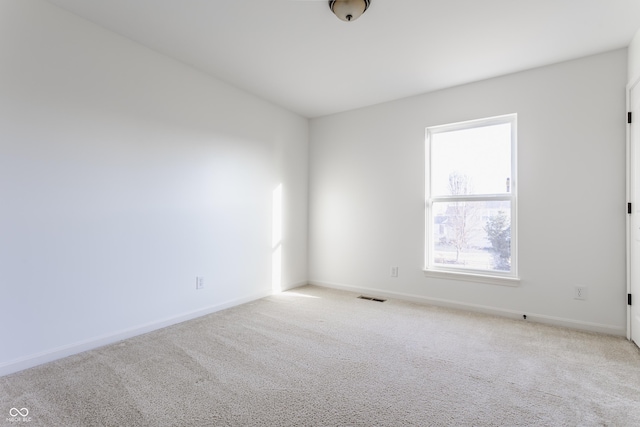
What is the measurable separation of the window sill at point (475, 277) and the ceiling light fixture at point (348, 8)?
280cm

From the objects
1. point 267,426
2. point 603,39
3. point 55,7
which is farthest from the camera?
point 603,39

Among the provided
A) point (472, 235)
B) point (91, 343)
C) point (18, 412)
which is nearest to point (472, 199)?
point (472, 235)

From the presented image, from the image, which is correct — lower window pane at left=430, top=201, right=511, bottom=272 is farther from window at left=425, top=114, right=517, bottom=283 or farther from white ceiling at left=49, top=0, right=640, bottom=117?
white ceiling at left=49, top=0, right=640, bottom=117

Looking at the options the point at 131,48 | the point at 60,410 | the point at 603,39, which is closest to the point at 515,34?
the point at 603,39

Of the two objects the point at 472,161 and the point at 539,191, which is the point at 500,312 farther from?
the point at 472,161

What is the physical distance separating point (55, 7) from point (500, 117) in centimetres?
408

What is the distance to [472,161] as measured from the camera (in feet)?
11.4

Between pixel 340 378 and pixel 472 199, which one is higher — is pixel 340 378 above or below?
below

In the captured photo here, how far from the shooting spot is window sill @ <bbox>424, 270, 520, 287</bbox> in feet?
10.3

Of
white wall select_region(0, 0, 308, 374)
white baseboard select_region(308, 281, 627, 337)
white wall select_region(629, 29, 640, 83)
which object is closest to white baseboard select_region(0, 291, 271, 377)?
white wall select_region(0, 0, 308, 374)

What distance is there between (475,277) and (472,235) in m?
0.48

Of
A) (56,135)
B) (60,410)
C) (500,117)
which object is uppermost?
(500,117)

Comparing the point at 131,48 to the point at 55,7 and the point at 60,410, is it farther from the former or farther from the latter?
the point at 60,410

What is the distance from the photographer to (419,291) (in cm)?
371
